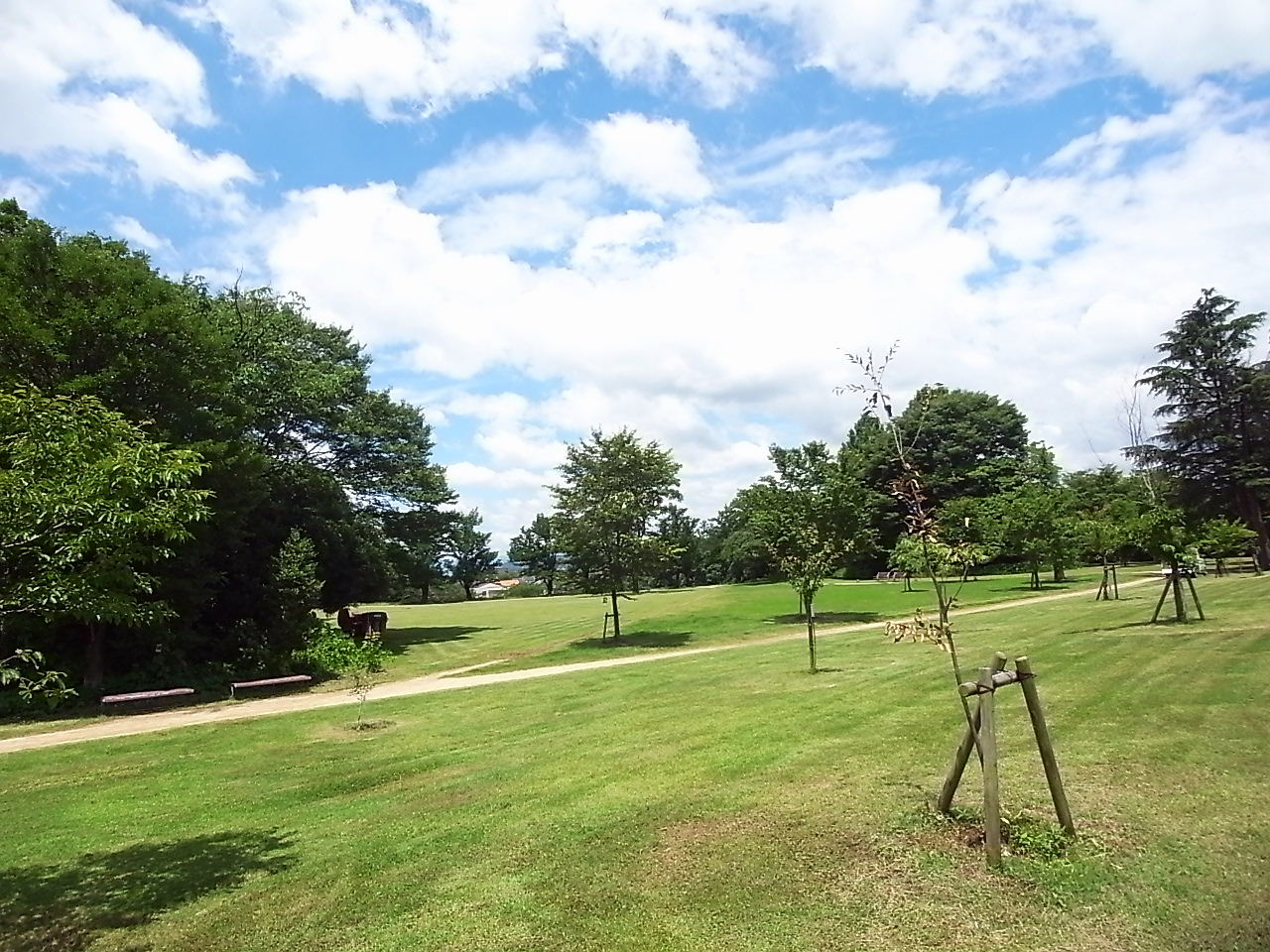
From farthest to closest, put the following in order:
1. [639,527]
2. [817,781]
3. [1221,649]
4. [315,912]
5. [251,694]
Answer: [639,527]
[251,694]
[1221,649]
[817,781]
[315,912]

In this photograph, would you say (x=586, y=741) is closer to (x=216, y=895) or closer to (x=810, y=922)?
(x=216, y=895)

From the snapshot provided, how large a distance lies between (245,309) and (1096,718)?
1206 inches

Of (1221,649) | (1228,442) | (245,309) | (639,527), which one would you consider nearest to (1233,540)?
(1221,649)

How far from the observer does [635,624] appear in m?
35.3

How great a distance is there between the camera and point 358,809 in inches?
342

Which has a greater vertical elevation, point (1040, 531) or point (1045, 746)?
point (1040, 531)

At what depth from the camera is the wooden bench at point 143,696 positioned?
1891cm

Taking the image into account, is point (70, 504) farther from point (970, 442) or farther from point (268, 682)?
point (970, 442)

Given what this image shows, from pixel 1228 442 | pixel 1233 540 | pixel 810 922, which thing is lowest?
pixel 810 922

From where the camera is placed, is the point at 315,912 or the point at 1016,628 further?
the point at 1016,628

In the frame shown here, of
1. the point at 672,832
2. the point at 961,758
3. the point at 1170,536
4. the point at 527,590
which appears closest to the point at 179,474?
the point at 672,832

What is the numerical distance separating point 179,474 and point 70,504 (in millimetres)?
886

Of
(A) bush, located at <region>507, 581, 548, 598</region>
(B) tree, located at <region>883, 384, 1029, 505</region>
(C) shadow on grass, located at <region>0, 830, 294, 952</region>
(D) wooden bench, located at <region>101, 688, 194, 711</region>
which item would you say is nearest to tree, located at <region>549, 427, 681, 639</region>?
(D) wooden bench, located at <region>101, 688, 194, 711</region>

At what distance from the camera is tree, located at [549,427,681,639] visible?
2903 centimetres
